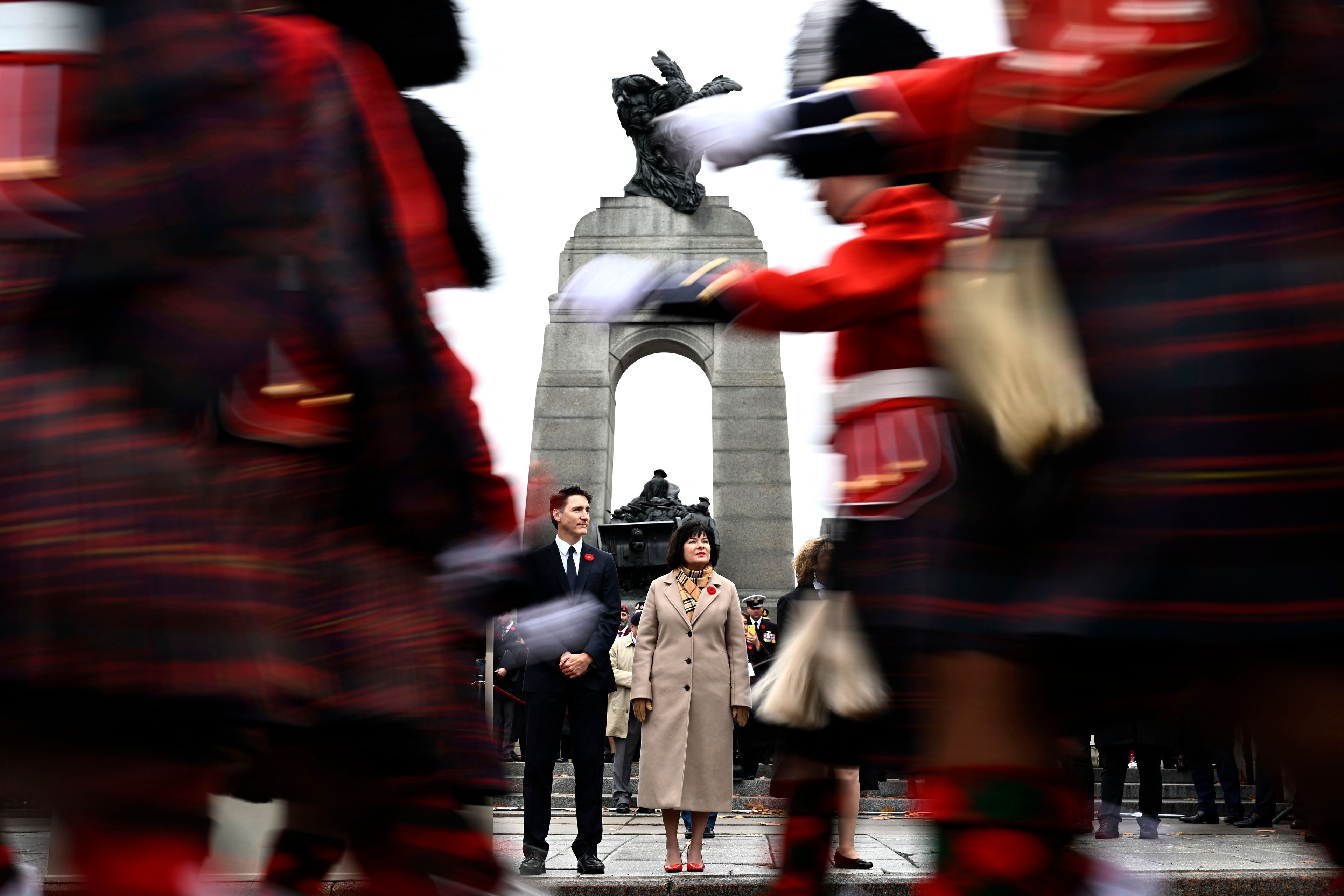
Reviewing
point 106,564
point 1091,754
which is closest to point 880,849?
point 1091,754

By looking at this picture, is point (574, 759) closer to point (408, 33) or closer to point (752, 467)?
point (408, 33)

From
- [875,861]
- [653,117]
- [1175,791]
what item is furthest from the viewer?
[653,117]

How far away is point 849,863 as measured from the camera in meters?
5.39

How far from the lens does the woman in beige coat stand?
5.91 m

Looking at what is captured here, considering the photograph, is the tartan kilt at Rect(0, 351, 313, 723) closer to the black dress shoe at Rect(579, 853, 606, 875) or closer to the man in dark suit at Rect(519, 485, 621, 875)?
the man in dark suit at Rect(519, 485, 621, 875)

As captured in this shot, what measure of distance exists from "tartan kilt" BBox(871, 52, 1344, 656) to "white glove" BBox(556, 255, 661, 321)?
2.40ft

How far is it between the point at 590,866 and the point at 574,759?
0.59 meters

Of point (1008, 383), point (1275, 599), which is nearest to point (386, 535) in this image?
point (1008, 383)

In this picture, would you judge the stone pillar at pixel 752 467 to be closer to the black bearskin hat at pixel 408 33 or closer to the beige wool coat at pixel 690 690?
the beige wool coat at pixel 690 690

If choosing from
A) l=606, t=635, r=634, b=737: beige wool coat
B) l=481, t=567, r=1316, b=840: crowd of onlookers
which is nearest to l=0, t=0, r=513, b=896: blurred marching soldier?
l=481, t=567, r=1316, b=840: crowd of onlookers

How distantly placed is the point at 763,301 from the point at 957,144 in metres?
0.40

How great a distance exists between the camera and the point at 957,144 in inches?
73.9

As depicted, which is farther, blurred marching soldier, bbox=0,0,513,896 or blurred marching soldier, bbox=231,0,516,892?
blurred marching soldier, bbox=231,0,516,892

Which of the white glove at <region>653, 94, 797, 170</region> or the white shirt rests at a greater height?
the white glove at <region>653, 94, 797, 170</region>
